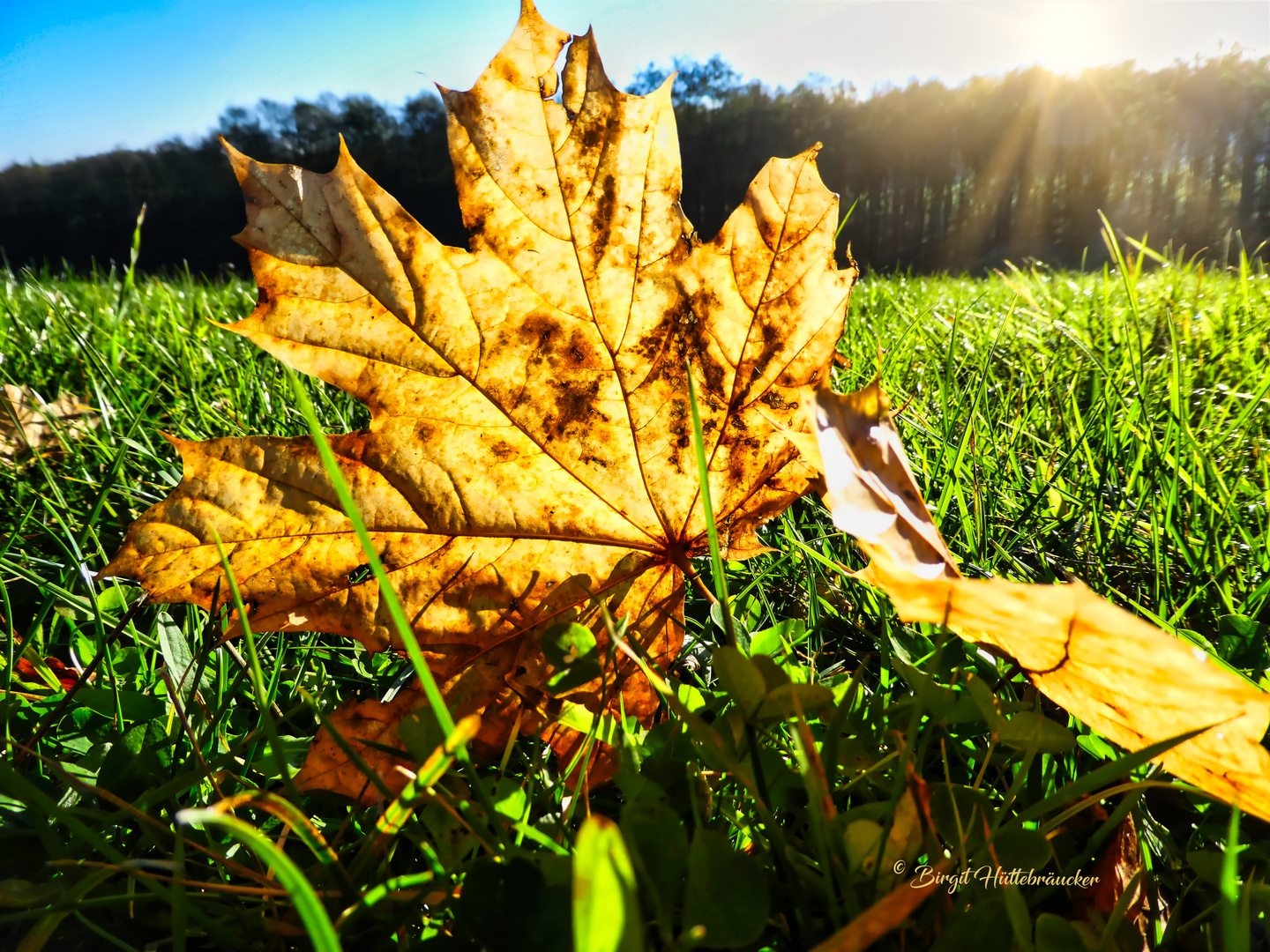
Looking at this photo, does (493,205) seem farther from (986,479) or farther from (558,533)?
(986,479)

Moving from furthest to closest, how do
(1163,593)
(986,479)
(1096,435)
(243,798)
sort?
(1096,435)
(986,479)
(1163,593)
(243,798)

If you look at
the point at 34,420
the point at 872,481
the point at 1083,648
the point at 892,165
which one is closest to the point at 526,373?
the point at 872,481

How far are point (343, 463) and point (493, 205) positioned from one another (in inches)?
11.3

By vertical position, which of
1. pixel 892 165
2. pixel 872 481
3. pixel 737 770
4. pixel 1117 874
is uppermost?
pixel 892 165

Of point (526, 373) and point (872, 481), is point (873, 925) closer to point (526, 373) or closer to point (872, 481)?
point (872, 481)

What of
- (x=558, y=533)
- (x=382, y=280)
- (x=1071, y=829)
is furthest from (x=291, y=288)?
(x=1071, y=829)

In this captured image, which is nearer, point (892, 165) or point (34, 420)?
point (34, 420)

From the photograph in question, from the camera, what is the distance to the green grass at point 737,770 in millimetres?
400

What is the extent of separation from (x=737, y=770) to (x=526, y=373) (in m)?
0.41

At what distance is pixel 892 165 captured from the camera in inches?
543

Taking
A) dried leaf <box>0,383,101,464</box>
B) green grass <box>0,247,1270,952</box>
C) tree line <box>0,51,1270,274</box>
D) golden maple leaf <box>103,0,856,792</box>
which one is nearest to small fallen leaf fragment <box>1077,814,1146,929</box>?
green grass <box>0,247,1270,952</box>

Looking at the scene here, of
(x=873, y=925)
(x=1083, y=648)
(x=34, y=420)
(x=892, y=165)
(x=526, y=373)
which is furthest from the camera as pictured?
(x=892, y=165)

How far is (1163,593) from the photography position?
845 mm

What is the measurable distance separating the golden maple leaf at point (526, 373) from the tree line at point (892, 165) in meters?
12.5
